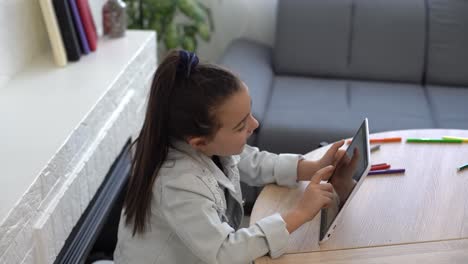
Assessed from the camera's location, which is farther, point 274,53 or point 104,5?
point 274,53

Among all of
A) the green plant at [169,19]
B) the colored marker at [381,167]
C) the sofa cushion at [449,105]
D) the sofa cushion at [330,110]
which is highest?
the colored marker at [381,167]

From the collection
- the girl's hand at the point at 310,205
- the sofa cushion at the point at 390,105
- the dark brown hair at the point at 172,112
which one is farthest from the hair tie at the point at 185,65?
the sofa cushion at the point at 390,105

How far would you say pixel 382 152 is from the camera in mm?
1688

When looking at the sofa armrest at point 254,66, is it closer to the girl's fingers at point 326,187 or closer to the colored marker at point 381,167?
the colored marker at point 381,167

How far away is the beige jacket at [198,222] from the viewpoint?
1.26 metres

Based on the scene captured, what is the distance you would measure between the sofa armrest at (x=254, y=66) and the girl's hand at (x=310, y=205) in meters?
1.26

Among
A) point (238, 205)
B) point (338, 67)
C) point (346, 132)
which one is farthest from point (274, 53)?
point (238, 205)

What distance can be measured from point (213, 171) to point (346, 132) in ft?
3.93

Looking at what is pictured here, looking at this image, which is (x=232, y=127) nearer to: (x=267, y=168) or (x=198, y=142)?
(x=198, y=142)

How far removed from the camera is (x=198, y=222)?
1.26 meters

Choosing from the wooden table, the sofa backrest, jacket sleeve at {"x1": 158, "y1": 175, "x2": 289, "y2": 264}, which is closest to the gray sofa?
the sofa backrest

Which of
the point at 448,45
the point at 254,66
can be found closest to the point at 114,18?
the point at 254,66

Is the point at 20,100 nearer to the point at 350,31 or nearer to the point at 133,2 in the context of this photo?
the point at 133,2

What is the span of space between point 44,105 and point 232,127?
777mm
